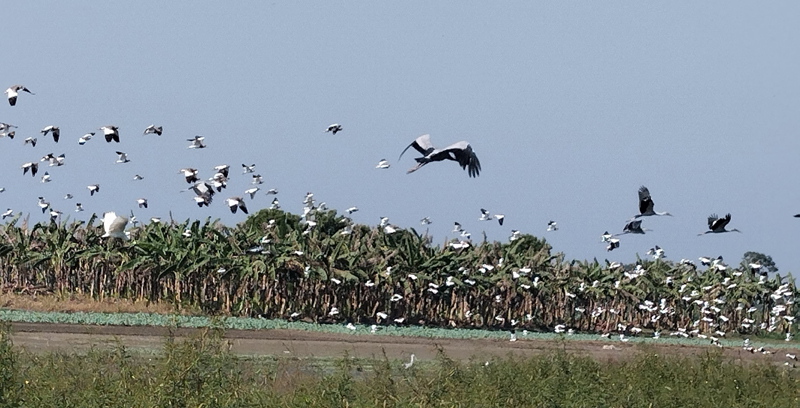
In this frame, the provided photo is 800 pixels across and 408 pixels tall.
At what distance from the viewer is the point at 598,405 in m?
14.5

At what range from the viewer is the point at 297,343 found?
89.7 feet

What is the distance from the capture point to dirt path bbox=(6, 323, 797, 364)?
78.5ft

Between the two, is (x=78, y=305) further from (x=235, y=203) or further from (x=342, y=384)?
(x=342, y=384)

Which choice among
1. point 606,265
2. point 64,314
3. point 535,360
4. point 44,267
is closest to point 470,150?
point 535,360

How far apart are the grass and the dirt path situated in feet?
9.02

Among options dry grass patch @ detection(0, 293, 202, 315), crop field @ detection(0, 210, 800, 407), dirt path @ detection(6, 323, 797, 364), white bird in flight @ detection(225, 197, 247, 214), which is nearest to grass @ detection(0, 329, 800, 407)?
crop field @ detection(0, 210, 800, 407)

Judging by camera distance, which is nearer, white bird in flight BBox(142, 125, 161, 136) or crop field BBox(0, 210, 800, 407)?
crop field BBox(0, 210, 800, 407)

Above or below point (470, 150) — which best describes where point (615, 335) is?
below

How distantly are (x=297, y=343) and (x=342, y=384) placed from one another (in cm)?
1345

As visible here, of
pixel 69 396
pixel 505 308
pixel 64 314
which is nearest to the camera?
pixel 69 396

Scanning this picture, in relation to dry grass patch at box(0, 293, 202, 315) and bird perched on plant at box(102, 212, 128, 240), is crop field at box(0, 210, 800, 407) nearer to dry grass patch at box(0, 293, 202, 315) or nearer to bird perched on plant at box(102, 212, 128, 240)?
dry grass patch at box(0, 293, 202, 315)

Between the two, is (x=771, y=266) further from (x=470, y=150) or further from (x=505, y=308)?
(x=470, y=150)

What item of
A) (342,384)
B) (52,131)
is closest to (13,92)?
(52,131)

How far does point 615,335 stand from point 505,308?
14.1ft
